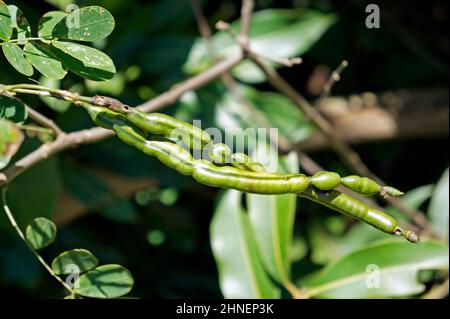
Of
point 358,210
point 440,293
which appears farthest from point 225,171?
point 440,293

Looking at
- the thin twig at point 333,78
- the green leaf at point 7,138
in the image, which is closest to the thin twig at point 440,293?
the thin twig at point 333,78

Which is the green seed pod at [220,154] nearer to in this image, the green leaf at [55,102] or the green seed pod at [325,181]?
the green seed pod at [325,181]

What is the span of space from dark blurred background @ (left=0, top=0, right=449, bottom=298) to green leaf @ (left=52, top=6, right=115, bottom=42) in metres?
0.55

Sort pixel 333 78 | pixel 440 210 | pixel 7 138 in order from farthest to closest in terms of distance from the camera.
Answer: pixel 440 210, pixel 333 78, pixel 7 138

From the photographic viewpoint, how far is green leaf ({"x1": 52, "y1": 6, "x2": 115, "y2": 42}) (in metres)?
0.90

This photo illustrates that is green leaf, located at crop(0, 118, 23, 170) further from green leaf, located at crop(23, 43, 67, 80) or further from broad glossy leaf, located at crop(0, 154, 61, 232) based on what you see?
broad glossy leaf, located at crop(0, 154, 61, 232)

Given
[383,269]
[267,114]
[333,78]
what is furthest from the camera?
[267,114]

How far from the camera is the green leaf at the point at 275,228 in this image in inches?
57.1

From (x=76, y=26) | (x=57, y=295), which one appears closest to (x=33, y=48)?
(x=76, y=26)

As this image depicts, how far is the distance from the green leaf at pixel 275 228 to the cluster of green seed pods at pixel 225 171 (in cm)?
61

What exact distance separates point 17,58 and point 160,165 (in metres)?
0.82

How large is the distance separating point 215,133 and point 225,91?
0.55 ft

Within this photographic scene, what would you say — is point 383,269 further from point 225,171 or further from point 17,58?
point 17,58

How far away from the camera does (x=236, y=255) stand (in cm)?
146
